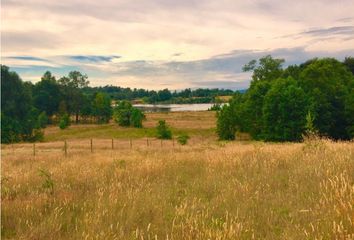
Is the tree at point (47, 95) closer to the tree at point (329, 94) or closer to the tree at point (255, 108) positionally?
the tree at point (255, 108)

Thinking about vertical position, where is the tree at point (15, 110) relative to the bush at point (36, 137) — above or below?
above

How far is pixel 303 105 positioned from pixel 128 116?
5905cm

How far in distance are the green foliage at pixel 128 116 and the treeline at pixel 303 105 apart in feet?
127

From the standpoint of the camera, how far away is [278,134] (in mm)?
63250

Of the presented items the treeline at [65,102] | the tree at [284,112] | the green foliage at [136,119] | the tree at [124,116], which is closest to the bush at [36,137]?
the treeline at [65,102]

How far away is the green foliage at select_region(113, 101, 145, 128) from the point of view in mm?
104938

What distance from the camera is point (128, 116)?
108 m

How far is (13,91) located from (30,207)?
81154 mm

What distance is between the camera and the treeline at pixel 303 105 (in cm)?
5978

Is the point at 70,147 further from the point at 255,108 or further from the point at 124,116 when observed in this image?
the point at 124,116

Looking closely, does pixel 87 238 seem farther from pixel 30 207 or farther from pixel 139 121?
pixel 139 121

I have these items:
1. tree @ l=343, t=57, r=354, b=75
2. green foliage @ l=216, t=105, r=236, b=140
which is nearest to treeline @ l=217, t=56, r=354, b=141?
green foliage @ l=216, t=105, r=236, b=140

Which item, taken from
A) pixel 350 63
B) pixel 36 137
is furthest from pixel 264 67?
pixel 36 137

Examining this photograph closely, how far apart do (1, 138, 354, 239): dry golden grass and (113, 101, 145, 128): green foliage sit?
95115 mm
